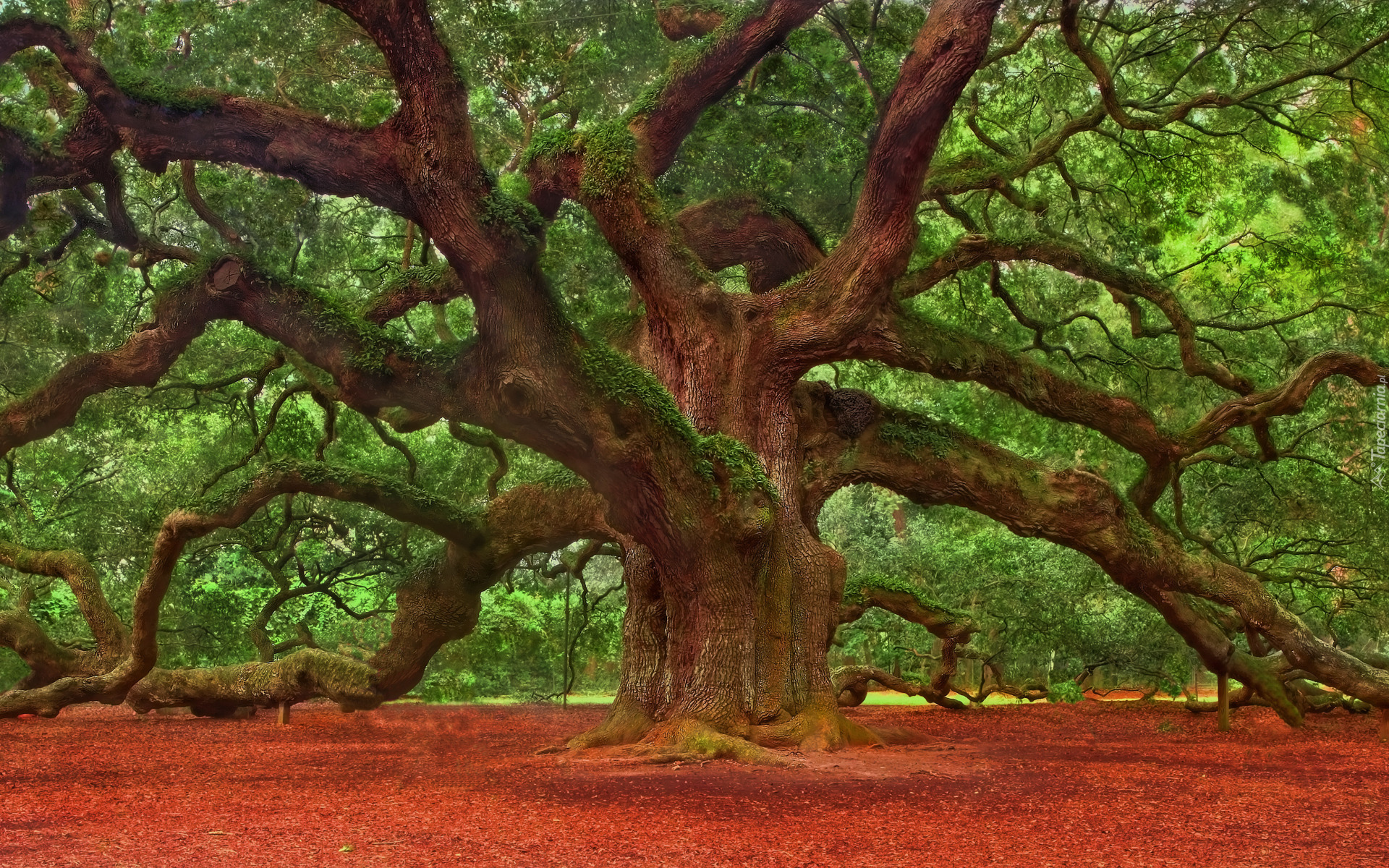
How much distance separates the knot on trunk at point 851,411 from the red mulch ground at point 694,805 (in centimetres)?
312

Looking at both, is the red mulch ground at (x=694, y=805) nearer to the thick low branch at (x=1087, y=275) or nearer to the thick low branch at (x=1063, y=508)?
the thick low branch at (x=1063, y=508)

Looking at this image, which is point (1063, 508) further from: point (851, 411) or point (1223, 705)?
point (1223, 705)

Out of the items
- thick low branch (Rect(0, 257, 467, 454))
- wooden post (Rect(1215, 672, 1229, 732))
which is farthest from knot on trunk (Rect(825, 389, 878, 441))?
wooden post (Rect(1215, 672, 1229, 732))

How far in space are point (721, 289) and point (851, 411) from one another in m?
2.16

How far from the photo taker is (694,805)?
6.18 m

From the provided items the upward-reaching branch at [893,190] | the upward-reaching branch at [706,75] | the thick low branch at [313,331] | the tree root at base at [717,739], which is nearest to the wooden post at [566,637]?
the tree root at base at [717,739]

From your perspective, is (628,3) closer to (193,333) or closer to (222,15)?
(222,15)

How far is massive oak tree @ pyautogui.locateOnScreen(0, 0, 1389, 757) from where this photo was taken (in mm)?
A: 8078

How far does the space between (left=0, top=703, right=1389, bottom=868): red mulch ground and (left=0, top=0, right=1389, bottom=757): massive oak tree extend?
1.07 metres

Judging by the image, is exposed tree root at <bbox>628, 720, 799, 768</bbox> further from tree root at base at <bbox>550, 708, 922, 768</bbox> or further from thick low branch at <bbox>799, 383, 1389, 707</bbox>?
thick low branch at <bbox>799, 383, 1389, 707</bbox>

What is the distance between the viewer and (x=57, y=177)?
27.7 ft

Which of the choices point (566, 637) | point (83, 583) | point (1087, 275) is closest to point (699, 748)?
point (1087, 275)

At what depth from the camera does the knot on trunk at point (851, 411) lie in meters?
11.1

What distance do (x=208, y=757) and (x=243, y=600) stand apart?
7.97 m
